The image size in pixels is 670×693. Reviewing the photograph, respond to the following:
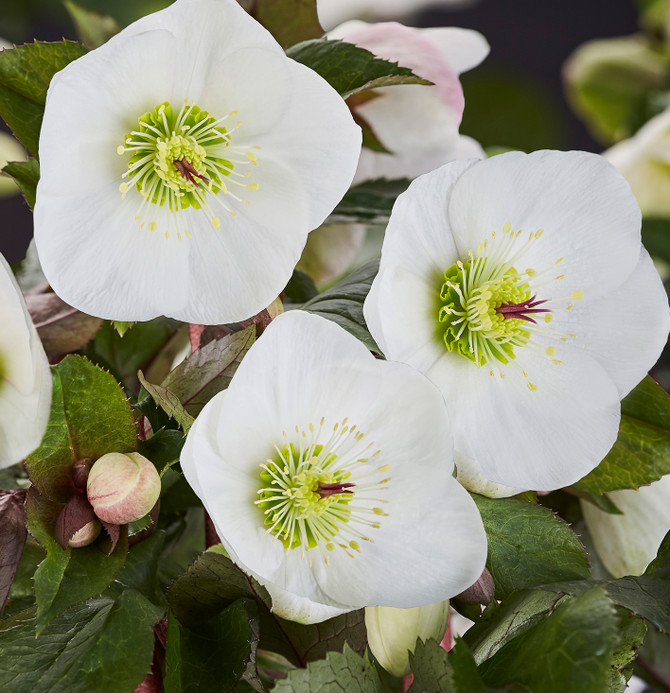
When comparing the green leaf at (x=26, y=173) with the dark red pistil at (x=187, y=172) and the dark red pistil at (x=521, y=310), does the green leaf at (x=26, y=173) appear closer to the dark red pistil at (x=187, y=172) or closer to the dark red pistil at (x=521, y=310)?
the dark red pistil at (x=187, y=172)

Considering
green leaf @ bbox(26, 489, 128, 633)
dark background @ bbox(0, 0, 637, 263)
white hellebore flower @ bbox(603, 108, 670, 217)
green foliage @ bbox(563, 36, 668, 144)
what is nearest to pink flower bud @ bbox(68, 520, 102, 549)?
green leaf @ bbox(26, 489, 128, 633)

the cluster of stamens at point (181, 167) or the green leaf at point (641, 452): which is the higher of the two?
the cluster of stamens at point (181, 167)

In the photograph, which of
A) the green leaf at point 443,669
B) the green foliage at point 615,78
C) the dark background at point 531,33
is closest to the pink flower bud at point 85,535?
the green leaf at point 443,669

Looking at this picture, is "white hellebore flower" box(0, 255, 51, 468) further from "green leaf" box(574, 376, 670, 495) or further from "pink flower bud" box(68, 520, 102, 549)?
"green leaf" box(574, 376, 670, 495)

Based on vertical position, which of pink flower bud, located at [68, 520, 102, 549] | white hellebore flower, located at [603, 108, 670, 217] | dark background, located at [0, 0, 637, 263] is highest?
pink flower bud, located at [68, 520, 102, 549]

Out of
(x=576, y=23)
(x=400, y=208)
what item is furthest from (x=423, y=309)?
(x=576, y=23)

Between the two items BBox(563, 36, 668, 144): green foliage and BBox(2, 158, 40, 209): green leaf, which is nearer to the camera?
BBox(2, 158, 40, 209): green leaf

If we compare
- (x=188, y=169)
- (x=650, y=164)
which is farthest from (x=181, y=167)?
(x=650, y=164)
